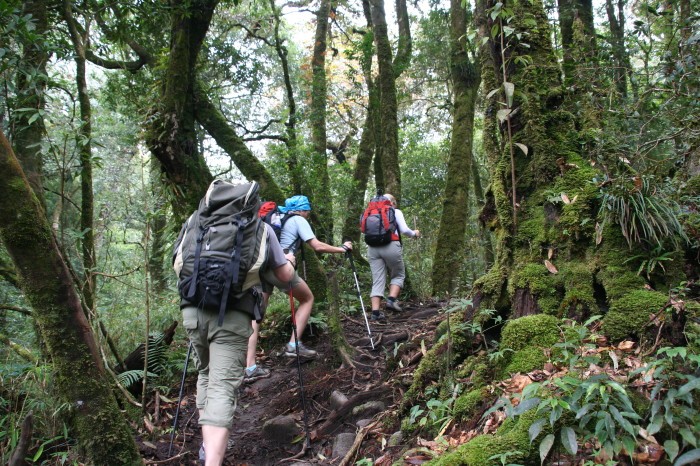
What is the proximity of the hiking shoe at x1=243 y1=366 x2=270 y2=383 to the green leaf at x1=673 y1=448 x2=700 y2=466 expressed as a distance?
201 inches

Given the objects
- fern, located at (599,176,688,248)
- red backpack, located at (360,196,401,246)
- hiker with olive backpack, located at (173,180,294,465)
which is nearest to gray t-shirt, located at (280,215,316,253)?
red backpack, located at (360,196,401,246)

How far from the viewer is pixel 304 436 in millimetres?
4809

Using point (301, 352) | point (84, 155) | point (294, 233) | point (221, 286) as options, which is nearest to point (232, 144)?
point (84, 155)

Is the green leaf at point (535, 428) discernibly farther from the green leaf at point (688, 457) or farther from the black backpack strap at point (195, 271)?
the black backpack strap at point (195, 271)

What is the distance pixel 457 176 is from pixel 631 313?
315 inches

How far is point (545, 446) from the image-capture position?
89.3 inches

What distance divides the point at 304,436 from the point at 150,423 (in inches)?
64.6

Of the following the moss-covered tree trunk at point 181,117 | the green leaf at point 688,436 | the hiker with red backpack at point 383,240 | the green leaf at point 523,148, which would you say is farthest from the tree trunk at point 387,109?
the green leaf at point 688,436

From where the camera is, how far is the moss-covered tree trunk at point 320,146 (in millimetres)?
11203

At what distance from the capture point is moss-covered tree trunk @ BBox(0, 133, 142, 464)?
3125 millimetres

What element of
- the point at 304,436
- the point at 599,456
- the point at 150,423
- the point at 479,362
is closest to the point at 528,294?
the point at 479,362

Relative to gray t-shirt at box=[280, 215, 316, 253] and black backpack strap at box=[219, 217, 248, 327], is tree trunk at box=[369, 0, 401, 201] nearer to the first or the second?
gray t-shirt at box=[280, 215, 316, 253]

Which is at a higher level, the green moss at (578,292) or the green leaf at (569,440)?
the green moss at (578,292)

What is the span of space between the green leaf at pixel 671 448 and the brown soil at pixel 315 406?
5.99ft
